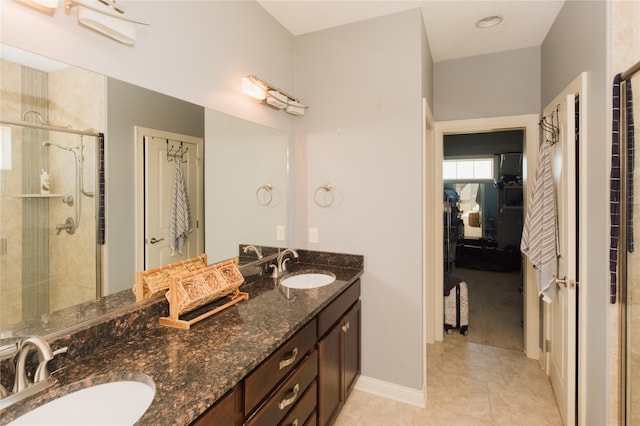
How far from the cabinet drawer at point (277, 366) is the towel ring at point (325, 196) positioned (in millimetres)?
1052

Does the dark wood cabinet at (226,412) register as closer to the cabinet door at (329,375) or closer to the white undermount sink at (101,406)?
the white undermount sink at (101,406)

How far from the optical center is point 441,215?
3035 millimetres

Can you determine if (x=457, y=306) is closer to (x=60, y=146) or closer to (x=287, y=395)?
(x=287, y=395)

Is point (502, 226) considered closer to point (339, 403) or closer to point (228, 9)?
point (339, 403)

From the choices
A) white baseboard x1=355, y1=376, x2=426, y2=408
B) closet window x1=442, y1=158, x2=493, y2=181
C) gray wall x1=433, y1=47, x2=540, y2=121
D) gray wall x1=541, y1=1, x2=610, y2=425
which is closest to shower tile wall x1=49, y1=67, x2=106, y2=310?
white baseboard x1=355, y1=376, x2=426, y2=408

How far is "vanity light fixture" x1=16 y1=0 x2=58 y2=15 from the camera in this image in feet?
3.20

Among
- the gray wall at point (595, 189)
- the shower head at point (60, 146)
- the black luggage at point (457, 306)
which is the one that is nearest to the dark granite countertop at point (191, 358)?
the shower head at point (60, 146)

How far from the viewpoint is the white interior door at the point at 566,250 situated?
5.95 ft

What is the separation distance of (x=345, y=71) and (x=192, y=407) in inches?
88.7

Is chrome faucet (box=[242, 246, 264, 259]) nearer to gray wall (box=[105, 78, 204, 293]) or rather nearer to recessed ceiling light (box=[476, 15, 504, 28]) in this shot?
gray wall (box=[105, 78, 204, 293])

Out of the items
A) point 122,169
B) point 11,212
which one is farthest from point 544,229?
point 11,212

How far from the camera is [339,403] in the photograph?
195cm

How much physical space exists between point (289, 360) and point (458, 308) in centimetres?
248

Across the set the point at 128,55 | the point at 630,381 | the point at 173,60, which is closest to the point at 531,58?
the point at 630,381
